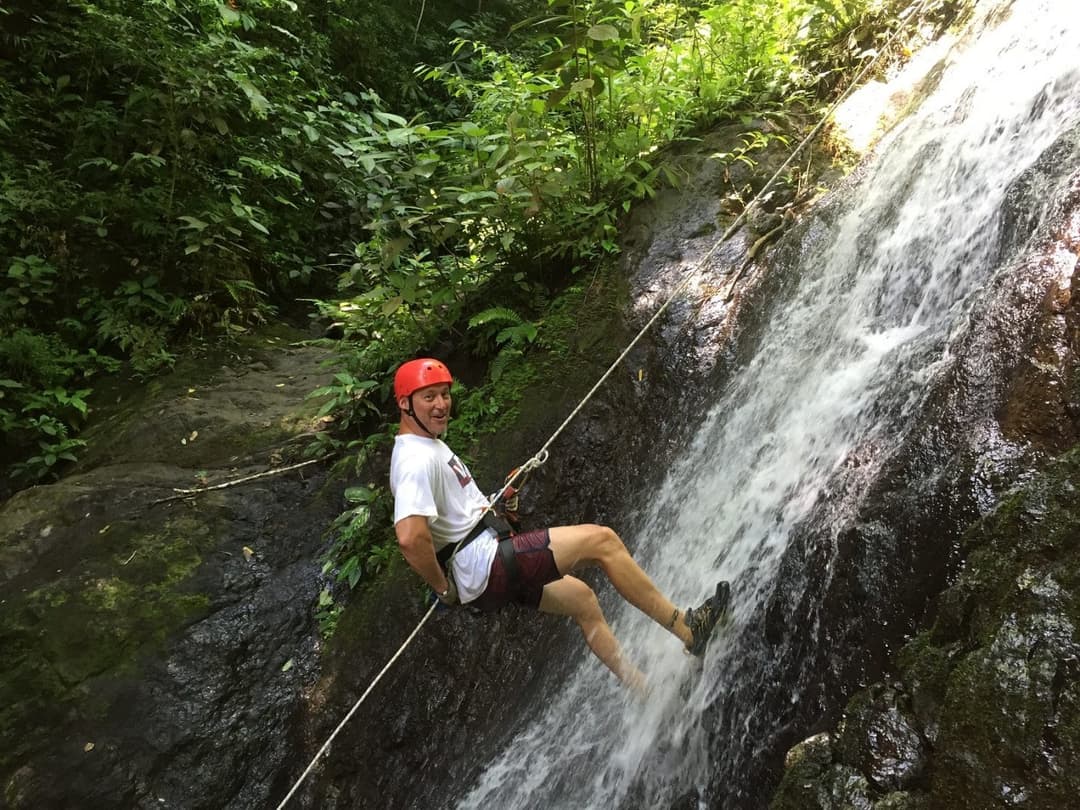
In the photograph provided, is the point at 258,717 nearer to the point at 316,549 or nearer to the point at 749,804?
the point at 316,549

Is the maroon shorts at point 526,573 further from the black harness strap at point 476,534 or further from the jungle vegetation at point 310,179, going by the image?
the jungle vegetation at point 310,179

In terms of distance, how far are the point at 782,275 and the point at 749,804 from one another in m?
3.50

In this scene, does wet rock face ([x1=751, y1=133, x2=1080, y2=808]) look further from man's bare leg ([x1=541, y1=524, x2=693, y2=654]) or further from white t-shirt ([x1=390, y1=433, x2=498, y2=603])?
white t-shirt ([x1=390, y1=433, x2=498, y2=603])

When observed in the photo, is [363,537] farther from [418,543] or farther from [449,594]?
[418,543]

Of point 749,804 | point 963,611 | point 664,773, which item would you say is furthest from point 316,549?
point 963,611

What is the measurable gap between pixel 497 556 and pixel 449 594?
0.32m

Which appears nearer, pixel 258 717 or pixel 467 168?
pixel 258 717

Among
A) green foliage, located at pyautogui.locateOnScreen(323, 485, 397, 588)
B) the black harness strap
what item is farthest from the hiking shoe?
green foliage, located at pyautogui.locateOnScreen(323, 485, 397, 588)

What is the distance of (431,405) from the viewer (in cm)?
334

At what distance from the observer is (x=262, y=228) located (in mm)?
7734

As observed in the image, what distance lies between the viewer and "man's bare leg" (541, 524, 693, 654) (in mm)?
3293

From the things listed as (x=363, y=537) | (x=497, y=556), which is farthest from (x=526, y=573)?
(x=363, y=537)

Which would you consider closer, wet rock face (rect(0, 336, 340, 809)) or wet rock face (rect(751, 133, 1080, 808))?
wet rock face (rect(751, 133, 1080, 808))

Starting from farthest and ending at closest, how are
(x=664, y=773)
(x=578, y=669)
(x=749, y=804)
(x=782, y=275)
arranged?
(x=782, y=275) → (x=578, y=669) → (x=664, y=773) → (x=749, y=804)
